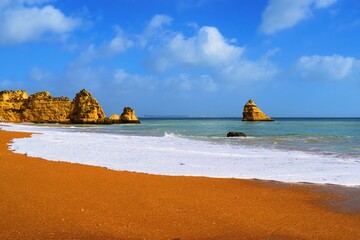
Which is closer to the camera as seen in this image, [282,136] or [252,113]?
[282,136]

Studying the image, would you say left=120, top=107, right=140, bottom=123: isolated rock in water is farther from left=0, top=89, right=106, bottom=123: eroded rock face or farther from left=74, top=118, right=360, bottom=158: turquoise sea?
left=74, top=118, right=360, bottom=158: turquoise sea

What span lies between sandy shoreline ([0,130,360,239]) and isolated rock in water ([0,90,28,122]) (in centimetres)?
9705

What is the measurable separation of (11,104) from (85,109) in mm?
22593

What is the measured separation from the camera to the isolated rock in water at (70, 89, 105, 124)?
9644cm

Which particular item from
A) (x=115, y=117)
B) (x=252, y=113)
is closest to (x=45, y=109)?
(x=115, y=117)

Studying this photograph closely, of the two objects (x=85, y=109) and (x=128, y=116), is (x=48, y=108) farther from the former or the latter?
(x=128, y=116)

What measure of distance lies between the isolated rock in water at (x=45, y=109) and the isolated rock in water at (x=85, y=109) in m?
3.02

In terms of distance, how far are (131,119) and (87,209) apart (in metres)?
101

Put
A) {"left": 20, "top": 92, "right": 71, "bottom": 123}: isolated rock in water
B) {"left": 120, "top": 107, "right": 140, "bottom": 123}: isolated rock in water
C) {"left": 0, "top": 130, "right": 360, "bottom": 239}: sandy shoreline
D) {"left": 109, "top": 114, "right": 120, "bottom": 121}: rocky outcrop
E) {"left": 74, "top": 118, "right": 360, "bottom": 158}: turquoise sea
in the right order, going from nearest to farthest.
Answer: {"left": 0, "top": 130, "right": 360, "bottom": 239}: sandy shoreline, {"left": 74, "top": 118, "right": 360, "bottom": 158}: turquoise sea, {"left": 20, "top": 92, "right": 71, "bottom": 123}: isolated rock in water, {"left": 109, "top": 114, "right": 120, "bottom": 121}: rocky outcrop, {"left": 120, "top": 107, "right": 140, "bottom": 123}: isolated rock in water

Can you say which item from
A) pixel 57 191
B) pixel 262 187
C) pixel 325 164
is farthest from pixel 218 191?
pixel 325 164

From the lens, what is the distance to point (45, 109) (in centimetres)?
10288

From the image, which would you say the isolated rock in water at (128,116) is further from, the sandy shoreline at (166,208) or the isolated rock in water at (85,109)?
the sandy shoreline at (166,208)

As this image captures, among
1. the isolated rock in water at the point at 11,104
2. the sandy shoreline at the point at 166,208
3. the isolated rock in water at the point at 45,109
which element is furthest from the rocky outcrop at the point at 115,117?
the sandy shoreline at the point at 166,208

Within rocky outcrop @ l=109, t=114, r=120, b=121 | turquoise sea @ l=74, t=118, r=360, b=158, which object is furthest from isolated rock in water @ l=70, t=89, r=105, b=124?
turquoise sea @ l=74, t=118, r=360, b=158
